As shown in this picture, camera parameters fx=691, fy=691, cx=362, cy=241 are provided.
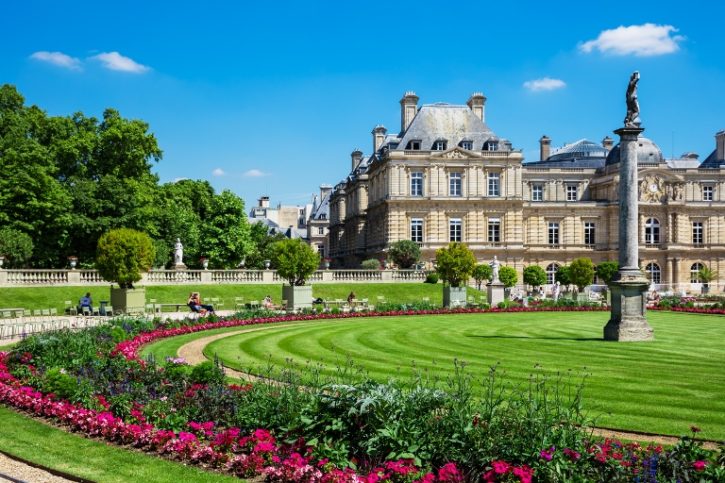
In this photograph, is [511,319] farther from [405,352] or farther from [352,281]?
[352,281]

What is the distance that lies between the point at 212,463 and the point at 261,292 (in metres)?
41.8

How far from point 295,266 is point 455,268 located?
402 inches

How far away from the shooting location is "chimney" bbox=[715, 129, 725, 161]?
281 feet

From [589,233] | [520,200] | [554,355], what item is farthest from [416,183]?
[554,355]

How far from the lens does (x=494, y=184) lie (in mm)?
72125

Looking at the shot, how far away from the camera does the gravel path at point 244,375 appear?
10.8 meters

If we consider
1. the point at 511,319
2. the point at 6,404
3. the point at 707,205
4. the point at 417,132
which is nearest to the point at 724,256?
the point at 707,205

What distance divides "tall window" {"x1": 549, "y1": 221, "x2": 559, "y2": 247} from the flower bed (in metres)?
69.3

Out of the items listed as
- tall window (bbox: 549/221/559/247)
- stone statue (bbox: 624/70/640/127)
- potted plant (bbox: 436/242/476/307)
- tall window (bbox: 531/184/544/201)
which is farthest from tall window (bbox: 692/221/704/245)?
stone statue (bbox: 624/70/640/127)

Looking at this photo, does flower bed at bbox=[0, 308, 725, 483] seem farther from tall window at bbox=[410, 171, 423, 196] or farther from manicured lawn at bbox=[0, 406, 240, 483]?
tall window at bbox=[410, 171, 423, 196]

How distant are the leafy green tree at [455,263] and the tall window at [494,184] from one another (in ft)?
95.2

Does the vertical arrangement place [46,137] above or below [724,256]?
above

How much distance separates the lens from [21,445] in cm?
1084

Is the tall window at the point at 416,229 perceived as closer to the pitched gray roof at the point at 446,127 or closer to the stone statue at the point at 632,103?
the pitched gray roof at the point at 446,127
